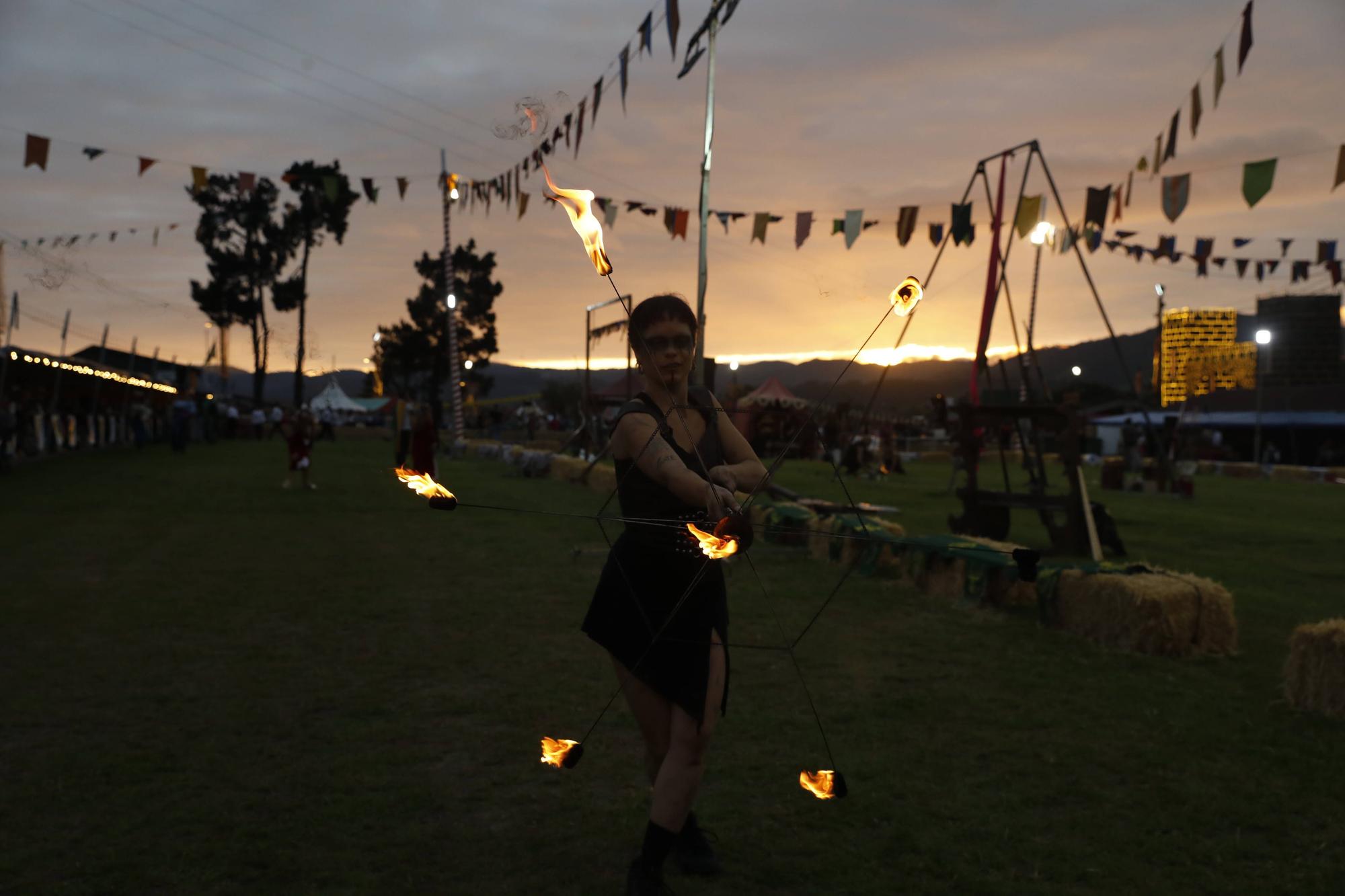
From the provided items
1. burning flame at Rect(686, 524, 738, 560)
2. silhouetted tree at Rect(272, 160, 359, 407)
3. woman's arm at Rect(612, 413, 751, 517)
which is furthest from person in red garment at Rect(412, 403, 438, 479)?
silhouetted tree at Rect(272, 160, 359, 407)

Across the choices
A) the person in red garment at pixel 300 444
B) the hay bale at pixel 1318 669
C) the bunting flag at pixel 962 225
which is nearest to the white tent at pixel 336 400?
the person in red garment at pixel 300 444

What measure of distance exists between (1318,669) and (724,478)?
4999 millimetres

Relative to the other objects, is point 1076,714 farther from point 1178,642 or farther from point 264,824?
point 264,824

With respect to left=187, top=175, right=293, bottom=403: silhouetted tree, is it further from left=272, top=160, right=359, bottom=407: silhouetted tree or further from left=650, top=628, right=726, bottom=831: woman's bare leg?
left=650, top=628, right=726, bottom=831: woman's bare leg

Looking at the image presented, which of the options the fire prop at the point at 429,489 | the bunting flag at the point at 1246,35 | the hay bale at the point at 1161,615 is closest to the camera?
the fire prop at the point at 429,489

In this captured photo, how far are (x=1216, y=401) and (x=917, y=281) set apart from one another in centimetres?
Result: 7682

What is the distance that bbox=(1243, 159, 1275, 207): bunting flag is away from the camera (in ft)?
45.1

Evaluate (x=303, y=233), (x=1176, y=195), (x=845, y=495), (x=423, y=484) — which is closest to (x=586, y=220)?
(x=423, y=484)

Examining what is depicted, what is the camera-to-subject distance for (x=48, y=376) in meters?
34.6

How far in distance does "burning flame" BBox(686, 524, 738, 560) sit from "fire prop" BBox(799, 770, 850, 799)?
103 cm

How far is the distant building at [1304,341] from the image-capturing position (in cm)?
9503

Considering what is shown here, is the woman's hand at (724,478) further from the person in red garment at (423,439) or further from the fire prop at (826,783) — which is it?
the person in red garment at (423,439)

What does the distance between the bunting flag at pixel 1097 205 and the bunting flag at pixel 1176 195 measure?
0.83m

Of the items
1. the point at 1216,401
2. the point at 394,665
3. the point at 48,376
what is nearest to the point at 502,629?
the point at 394,665
